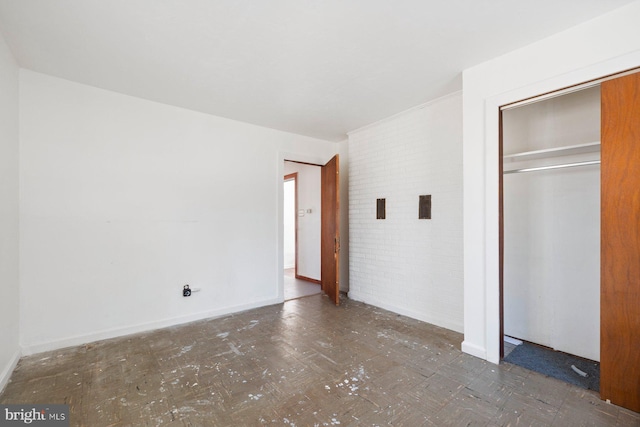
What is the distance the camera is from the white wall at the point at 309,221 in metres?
6.02

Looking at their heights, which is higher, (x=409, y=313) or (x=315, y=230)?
(x=315, y=230)

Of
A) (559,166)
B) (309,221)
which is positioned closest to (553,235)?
(559,166)

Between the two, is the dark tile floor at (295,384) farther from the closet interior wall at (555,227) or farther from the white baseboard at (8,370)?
the closet interior wall at (555,227)

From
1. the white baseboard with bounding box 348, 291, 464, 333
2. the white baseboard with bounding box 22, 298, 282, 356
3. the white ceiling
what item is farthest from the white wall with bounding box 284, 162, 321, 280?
the white ceiling

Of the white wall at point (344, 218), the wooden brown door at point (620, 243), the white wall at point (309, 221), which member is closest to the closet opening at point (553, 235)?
the wooden brown door at point (620, 243)

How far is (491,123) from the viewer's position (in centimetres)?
260

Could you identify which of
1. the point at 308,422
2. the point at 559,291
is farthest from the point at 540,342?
the point at 308,422

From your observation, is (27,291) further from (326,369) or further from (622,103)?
(622,103)

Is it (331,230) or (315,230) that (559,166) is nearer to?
(331,230)

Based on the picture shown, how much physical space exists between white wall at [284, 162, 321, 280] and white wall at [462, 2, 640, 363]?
3.53 m

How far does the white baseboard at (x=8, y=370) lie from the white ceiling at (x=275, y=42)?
8.71 feet

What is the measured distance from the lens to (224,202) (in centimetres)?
402

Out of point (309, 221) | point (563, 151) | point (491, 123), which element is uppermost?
point (491, 123)

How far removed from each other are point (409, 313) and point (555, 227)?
1.94 m
